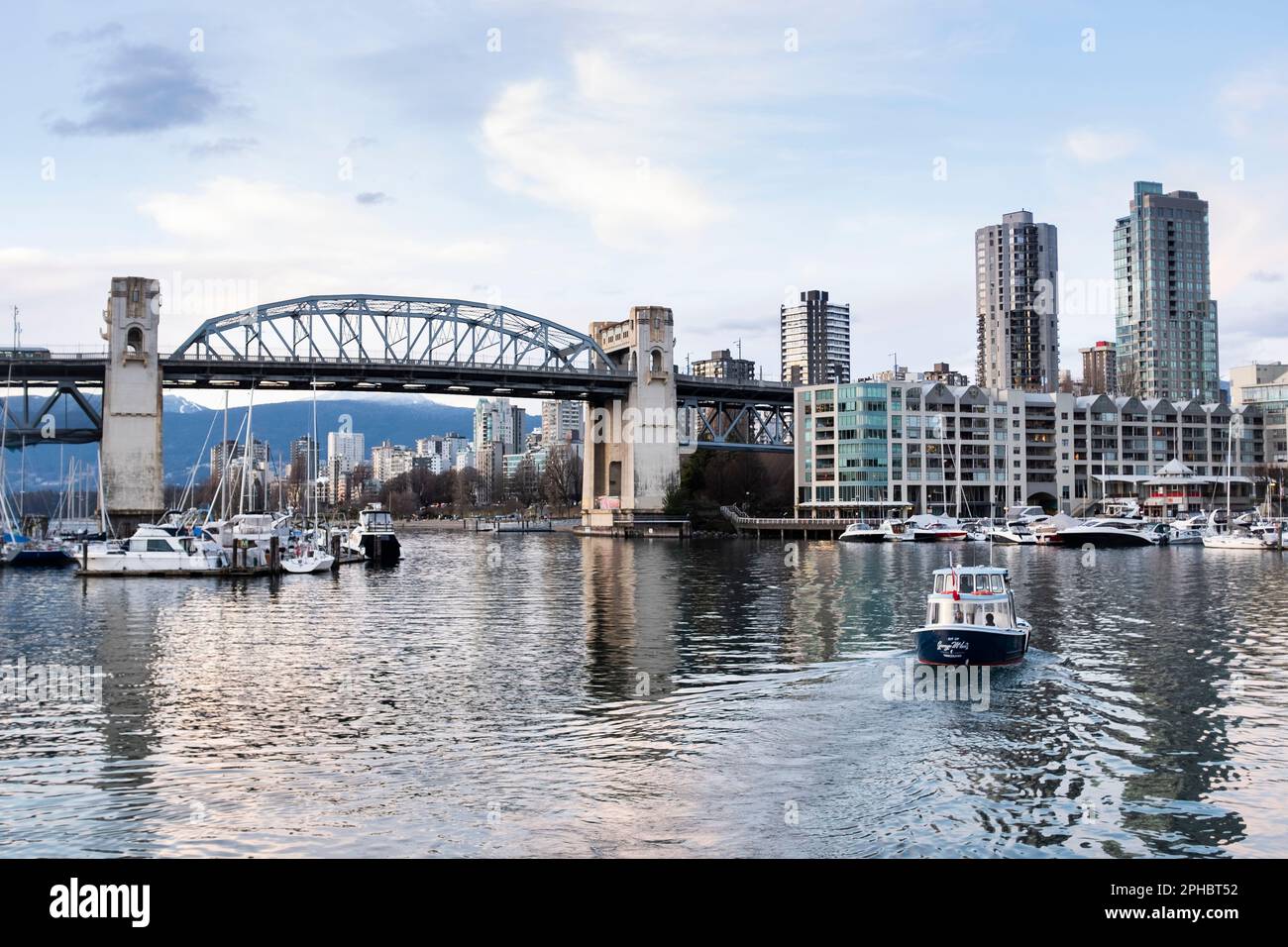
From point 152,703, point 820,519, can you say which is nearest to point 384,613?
point 152,703

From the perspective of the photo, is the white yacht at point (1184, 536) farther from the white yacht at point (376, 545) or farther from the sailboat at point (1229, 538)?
the white yacht at point (376, 545)

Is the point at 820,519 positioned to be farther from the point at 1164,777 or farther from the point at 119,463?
the point at 1164,777

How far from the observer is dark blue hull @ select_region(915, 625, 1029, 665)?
101ft

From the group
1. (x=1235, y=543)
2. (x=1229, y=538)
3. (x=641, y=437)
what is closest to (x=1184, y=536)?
(x=1229, y=538)

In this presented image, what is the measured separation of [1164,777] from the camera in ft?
66.1

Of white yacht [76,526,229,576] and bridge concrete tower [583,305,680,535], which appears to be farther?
bridge concrete tower [583,305,680,535]

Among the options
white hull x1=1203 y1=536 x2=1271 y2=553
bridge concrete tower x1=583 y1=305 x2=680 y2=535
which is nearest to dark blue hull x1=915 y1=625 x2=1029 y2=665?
white hull x1=1203 y1=536 x2=1271 y2=553

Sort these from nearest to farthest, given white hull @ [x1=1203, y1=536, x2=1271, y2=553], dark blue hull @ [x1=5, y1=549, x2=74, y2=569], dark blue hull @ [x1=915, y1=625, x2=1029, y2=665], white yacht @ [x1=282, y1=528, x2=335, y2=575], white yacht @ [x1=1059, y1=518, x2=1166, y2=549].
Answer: dark blue hull @ [x1=915, y1=625, x2=1029, y2=665] → white yacht @ [x1=282, y1=528, x2=335, y2=575] → dark blue hull @ [x1=5, y1=549, x2=74, y2=569] → white hull @ [x1=1203, y1=536, x2=1271, y2=553] → white yacht @ [x1=1059, y1=518, x2=1166, y2=549]

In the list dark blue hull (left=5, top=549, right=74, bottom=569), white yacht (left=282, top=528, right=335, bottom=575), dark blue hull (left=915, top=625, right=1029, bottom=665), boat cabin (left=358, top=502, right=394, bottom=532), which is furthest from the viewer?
boat cabin (left=358, top=502, right=394, bottom=532)

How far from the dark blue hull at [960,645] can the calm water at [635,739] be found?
0.86 m

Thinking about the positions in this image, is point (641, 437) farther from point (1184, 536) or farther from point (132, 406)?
point (1184, 536)

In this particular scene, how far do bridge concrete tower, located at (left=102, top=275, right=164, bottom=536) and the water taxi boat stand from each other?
110 metres

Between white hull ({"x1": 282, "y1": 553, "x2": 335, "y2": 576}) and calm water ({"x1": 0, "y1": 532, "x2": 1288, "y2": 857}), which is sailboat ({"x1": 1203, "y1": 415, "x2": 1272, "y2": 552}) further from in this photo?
white hull ({"x1": 282, "y1": 553, "x2": 335, "y2": 576})
